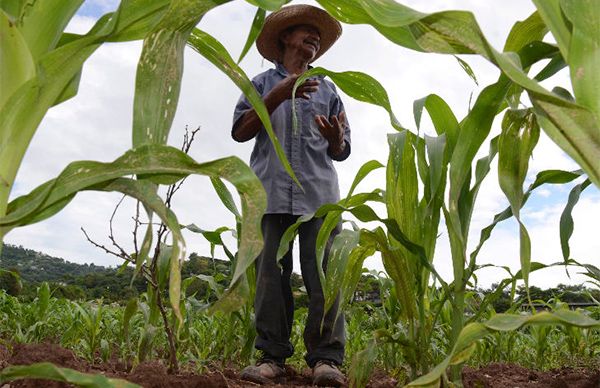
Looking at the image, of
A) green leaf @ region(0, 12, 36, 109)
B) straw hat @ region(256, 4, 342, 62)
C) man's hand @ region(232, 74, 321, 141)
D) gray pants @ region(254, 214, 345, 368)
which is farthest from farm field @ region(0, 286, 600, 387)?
straw hat @ region(256, 4, 342, 62)

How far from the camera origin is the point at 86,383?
2.11ft

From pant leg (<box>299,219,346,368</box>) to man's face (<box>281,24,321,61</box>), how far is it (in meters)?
0.73

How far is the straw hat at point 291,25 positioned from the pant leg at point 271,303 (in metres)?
0.82

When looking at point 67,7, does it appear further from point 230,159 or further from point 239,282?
point 239,282

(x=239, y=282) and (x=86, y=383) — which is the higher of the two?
(x=239, y=282)

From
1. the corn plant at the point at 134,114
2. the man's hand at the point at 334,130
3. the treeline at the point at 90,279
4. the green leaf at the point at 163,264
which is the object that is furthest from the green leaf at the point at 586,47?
the green leaf at the point at 163,264

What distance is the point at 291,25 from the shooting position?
2.35 meters

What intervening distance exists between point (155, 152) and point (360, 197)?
0.85 m

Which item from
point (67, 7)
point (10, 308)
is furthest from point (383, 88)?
point (10, 308)

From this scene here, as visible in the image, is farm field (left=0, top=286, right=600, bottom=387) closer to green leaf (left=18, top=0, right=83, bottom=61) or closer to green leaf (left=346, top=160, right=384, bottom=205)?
green leaf (left=346, top=160, right=384, bottom=205)

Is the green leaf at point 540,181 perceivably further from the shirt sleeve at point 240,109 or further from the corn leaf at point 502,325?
the shirt sleeve at point 240,109

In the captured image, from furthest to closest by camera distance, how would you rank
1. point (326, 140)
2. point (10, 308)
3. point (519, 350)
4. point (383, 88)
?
point (519, 350), point (10, 308), point (326, 140), point (383, 88)

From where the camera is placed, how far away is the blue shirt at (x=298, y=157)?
2170mm

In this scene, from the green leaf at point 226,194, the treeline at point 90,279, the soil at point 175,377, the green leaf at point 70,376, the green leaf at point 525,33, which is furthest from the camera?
the treeline at point 90,279
